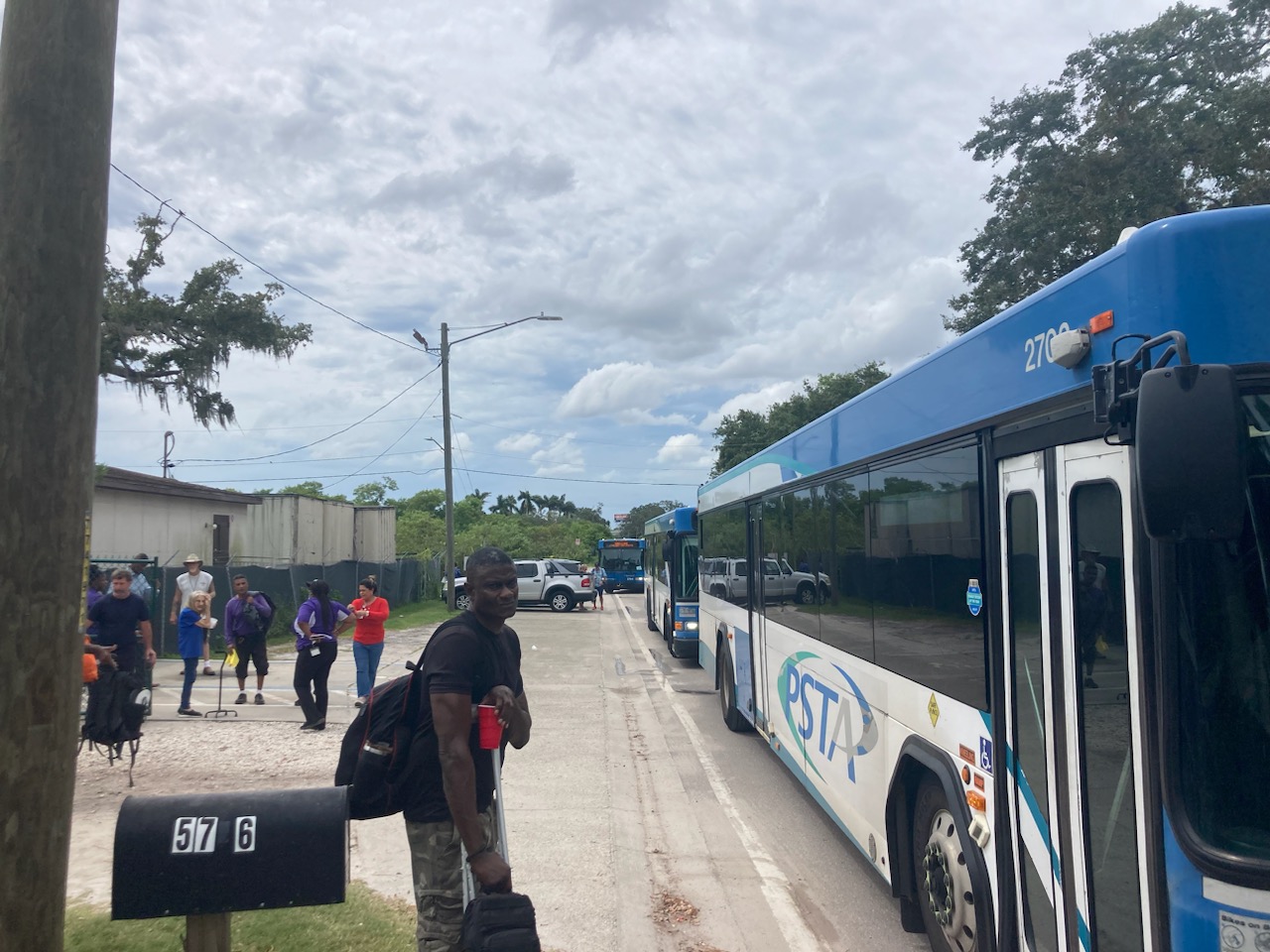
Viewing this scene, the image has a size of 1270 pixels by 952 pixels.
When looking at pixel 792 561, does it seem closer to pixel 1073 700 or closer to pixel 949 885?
pixel 949 885

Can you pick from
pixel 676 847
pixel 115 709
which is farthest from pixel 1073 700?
pixel 115 709

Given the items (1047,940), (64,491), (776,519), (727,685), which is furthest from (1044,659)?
(727,685)

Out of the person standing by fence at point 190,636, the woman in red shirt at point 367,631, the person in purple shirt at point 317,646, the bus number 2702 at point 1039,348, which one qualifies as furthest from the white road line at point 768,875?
the person standing by fence at point 190,636

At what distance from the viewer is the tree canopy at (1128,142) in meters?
22.0

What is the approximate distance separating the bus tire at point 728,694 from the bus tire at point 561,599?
2209 cm

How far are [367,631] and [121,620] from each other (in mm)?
2877

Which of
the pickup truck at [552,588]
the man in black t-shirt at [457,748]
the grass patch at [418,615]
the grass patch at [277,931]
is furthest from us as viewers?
the pickup truck at [552,588]

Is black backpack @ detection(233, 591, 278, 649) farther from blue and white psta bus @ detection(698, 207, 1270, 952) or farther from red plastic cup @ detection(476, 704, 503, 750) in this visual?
red plastic cup @ detection(476, 704, 503, 750)

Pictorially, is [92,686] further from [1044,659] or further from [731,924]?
[1044,659]

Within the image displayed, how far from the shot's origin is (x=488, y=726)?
3.37 metres

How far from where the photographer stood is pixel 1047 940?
3.51m

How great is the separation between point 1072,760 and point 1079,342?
1400mm

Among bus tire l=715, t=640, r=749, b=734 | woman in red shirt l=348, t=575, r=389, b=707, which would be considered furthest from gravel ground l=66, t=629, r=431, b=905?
bus tire l=715, t=640, r=749, b=734

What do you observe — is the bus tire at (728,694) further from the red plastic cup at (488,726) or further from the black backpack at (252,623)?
the red plastic cup at (488,726)
